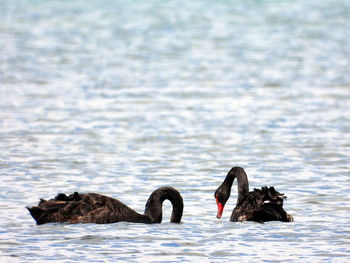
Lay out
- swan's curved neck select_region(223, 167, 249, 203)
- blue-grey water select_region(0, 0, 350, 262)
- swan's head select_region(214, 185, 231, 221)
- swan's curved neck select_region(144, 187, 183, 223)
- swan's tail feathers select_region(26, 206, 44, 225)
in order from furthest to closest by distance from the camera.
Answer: swan's curved neck select_region(223, 167, 249, 203), swan's head select_region(214, 185, 231, 221), swan's curved neck select_region(144, 187, 183, 223), swan's tail feathers select_region(26, 206, 44, 225), blue-grey water select_region(0, 0, 350, 262)

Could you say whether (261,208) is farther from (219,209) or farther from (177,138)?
(177,138)

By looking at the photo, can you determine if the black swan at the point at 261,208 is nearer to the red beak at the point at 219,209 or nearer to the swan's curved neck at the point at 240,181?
the red beak at the point at 219,209

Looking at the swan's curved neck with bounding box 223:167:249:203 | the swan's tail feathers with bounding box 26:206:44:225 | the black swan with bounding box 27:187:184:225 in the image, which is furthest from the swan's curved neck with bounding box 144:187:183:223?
the swan's tail feathers with bounding box 26:206:44:225

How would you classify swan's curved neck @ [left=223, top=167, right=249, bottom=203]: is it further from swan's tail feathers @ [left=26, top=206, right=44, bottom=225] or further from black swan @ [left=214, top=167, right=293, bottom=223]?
swan's tail feathers @ [left=26, top=206, right=44, bottom=225]

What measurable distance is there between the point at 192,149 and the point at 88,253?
7226 mm

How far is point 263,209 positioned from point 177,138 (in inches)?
266

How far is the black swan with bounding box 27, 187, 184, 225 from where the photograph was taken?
12414 mm

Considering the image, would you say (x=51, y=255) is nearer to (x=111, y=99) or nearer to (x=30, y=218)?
(x=30, y=218)

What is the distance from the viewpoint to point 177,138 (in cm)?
1923

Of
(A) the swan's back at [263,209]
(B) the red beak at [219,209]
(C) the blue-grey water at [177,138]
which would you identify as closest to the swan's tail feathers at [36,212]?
(C) the blue-grey water at [177,138]

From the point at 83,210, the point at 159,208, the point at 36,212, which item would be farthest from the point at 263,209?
the point at 36,212

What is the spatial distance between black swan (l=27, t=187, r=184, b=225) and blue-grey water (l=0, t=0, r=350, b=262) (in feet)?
0.41

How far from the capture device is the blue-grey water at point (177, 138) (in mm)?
11719

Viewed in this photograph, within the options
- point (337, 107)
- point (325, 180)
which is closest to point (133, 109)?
point (337, 107)
